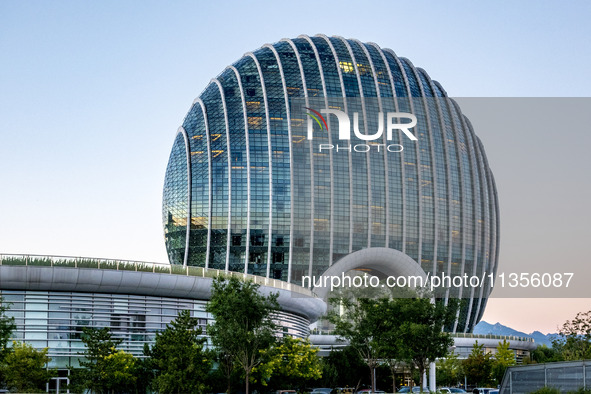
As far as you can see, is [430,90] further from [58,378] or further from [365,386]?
[58,378]

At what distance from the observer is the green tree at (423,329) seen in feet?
188

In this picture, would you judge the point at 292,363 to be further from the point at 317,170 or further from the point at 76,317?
Result: the point at 317,170

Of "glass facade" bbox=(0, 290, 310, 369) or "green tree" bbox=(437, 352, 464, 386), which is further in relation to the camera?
"green tree" bbox=(437, 352, 464, 386)

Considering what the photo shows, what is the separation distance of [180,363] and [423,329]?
19.7 metres

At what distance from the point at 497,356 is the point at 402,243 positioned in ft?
136

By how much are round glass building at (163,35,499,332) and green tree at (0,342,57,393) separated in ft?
311

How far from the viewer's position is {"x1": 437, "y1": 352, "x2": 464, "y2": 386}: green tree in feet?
344

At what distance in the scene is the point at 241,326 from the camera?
48.1 m

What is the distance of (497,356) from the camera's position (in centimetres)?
11119

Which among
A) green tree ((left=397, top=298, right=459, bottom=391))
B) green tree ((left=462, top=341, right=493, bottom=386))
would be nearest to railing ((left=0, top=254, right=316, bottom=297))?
green tree ((left=397, top=298, right=459, bottom=391))

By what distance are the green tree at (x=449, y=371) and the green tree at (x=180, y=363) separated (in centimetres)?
6349

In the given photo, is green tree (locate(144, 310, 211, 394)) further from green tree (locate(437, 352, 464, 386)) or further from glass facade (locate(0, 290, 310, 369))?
green tree (locate(437, 352, 464, 386))

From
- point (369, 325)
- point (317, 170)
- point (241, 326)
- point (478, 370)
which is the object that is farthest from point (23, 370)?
point (317, 170)

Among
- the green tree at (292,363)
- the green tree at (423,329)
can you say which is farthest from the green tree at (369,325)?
the green tree at (292,363)
